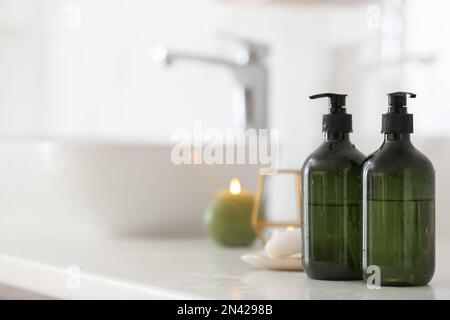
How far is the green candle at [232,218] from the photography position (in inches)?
56.8

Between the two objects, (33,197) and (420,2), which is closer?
(420,2)

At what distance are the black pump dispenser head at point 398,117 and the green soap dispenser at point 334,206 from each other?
0.07 m

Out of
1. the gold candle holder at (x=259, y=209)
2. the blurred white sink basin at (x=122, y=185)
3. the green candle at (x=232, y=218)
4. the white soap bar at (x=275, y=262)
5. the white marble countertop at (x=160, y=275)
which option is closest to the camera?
the white marble countertop at (x=160, y=275)

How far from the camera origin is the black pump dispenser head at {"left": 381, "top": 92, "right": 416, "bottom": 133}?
95 centimetres

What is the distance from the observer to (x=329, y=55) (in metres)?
1.67

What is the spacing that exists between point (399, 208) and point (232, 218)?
538 mm

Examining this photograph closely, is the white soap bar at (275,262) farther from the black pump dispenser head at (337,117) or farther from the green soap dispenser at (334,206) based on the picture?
the black pump dispenser head at (337,117)

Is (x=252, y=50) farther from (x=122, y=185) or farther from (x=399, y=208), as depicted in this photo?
(x=399, y=208)

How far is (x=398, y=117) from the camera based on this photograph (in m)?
0.95

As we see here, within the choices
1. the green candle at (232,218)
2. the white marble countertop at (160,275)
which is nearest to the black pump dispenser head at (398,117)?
the white marble countertop at (160,275)

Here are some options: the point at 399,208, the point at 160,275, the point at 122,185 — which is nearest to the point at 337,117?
the point at 399,208
